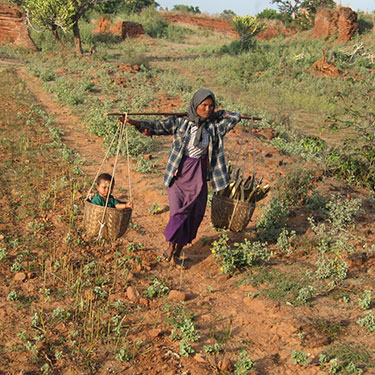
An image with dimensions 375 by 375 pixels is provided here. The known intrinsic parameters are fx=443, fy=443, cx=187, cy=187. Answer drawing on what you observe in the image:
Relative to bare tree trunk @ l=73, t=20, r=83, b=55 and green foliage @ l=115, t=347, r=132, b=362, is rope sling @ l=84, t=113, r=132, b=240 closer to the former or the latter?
green foliage @ l=115, t=347, r=132, b=362

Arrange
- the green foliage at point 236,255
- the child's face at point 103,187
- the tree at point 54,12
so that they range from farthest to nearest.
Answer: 1. the tree at point 54,12
2. the green foliage at point 236,255
3. the child's face at point 103,187

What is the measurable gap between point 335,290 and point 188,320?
154 centimetres

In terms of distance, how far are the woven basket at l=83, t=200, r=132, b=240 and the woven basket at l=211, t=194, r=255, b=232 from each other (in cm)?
101

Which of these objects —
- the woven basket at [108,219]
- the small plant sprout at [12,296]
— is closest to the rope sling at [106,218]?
the woven basket at [108,219]

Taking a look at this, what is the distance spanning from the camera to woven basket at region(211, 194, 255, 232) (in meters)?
4.39

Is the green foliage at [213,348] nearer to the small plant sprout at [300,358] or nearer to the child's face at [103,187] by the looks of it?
the small plant sprout at [300,358]

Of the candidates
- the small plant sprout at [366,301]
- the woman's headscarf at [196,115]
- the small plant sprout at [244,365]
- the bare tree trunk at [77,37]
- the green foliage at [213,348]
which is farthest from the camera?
the bare tree trunk at [77,37]

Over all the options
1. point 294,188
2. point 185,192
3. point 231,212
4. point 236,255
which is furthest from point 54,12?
point 236,255

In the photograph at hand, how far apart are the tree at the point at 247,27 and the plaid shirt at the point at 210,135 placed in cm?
2341

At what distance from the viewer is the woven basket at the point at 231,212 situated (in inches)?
173

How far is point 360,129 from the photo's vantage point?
7.09 meters

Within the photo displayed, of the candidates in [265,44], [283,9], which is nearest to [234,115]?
[265,44]

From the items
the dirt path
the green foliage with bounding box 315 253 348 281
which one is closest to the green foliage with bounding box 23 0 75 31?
the dirt path

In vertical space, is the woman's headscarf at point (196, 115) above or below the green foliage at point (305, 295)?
above
